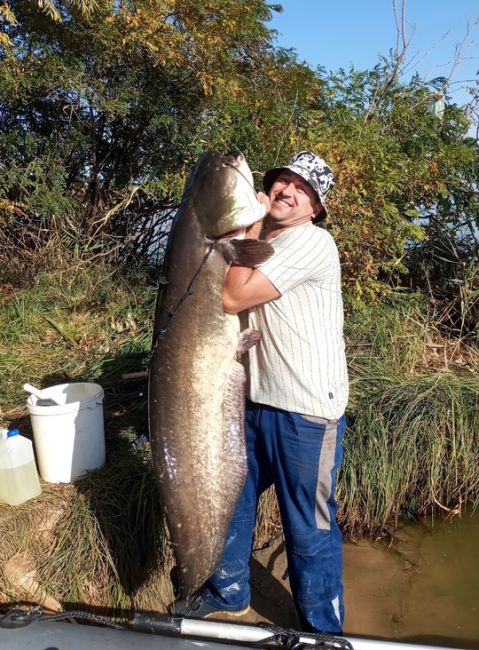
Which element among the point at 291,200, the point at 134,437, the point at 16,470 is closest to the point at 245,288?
the point at 291,200

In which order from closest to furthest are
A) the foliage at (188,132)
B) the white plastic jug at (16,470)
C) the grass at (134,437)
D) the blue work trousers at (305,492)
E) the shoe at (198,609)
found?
1. the blue work trousers at (305,492)
2. the shoe at (198,609)
3. the grass at (134,437)
4. the white plastic jug at (16,470)
5. the foliage at (188,132)

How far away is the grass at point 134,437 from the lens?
10.4 feet

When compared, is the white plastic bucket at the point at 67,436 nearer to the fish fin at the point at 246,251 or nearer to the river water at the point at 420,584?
the fish fin at the point at 246,251

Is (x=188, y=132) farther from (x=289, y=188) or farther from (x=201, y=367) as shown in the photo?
(x=201, y=367)

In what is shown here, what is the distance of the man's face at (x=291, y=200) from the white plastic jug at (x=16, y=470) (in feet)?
6.64

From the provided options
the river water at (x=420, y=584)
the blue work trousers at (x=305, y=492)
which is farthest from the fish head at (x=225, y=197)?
the river water at (x=420, y=584)

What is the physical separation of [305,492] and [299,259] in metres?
1.06

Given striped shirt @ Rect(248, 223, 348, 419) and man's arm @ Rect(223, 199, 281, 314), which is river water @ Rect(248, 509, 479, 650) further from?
man's arm @ Rect(223, 199, 281, 314)

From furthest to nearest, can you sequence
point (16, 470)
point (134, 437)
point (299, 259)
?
1. point (134, 437)
2. point (16, 470)
3. point (299, 259)

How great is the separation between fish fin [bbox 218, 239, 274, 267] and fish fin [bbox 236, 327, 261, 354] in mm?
322

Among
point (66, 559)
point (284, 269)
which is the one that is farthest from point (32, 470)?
point (284, 269)

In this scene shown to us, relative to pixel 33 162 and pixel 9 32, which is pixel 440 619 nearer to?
pixel 33 162

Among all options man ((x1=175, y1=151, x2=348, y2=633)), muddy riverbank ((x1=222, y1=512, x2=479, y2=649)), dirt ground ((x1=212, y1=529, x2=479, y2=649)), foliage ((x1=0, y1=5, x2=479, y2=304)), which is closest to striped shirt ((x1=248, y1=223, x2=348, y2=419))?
man ((x1=175, y1=151, x2=348, y2=633))

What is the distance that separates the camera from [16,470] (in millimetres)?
3320
